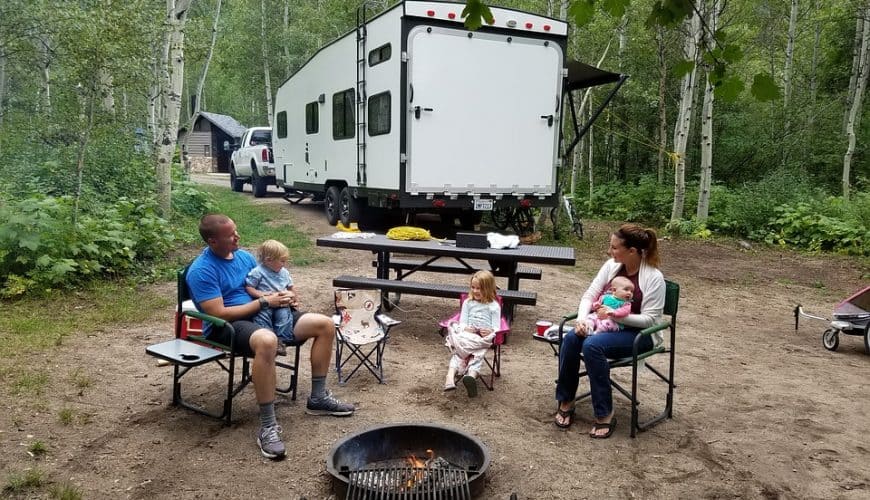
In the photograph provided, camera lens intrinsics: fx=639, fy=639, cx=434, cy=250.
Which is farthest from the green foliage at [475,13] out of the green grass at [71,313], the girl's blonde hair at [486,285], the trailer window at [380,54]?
the trailer window at [380,54]

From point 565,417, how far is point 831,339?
3.16 meters

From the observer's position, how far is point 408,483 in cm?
281

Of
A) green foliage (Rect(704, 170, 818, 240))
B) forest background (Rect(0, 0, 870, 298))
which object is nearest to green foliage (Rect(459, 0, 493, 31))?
forest background (Rect(0, 0, 870, 298))

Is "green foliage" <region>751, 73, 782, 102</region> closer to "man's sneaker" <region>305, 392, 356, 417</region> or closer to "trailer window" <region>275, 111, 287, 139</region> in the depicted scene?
"man's sneaker" <region>305, 392, 356, 417</region>

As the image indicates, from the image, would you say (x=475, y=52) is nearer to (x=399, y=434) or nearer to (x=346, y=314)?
(x=346, y=314)

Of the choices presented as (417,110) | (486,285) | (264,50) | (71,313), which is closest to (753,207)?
(417,110)

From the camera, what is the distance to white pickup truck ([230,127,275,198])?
16875 millimetres

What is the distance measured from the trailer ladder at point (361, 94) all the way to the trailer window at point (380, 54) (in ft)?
0.78

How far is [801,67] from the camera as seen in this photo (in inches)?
797

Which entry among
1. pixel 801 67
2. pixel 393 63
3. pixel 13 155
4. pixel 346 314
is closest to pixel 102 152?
pixel 13 155

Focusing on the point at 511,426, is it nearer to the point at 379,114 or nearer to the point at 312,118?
the point at 379,114

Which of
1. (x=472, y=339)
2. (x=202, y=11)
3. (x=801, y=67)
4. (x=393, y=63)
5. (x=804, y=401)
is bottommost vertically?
(x=804, y=401)

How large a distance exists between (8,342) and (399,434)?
11.1 feet

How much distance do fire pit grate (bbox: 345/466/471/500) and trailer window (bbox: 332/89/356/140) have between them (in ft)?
24.7
